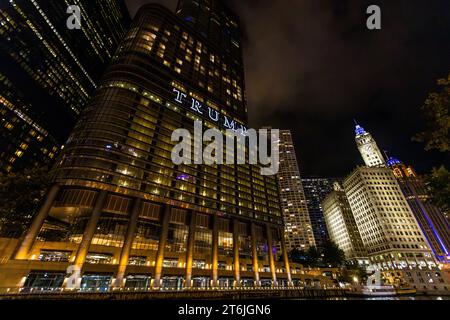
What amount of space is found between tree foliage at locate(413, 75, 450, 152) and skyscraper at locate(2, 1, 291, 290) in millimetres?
53098

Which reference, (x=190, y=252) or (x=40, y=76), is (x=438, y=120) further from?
(x=40, y=76)

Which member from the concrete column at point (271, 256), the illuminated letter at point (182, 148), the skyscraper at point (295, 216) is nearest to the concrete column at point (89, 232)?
the illuminated letter at point (182, 148)

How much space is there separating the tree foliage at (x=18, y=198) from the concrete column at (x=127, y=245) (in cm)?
1885

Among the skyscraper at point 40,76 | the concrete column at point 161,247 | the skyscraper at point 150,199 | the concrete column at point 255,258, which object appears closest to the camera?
the skyscraper at point 150,199

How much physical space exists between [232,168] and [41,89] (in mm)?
92942

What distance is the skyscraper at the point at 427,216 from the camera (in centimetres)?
10262

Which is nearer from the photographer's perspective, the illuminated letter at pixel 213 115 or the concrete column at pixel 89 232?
the concrete column at pixel 89 232

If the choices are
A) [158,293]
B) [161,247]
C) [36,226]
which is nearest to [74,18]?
→ [36,226]

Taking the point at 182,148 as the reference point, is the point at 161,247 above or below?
below

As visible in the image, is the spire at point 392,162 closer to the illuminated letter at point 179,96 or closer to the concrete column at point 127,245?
the illuminated letter at point 179,96


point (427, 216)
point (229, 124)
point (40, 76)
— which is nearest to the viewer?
point (40, 76)

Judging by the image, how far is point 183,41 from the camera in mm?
99562

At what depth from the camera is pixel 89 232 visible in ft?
141

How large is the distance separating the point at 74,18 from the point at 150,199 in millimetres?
126533
